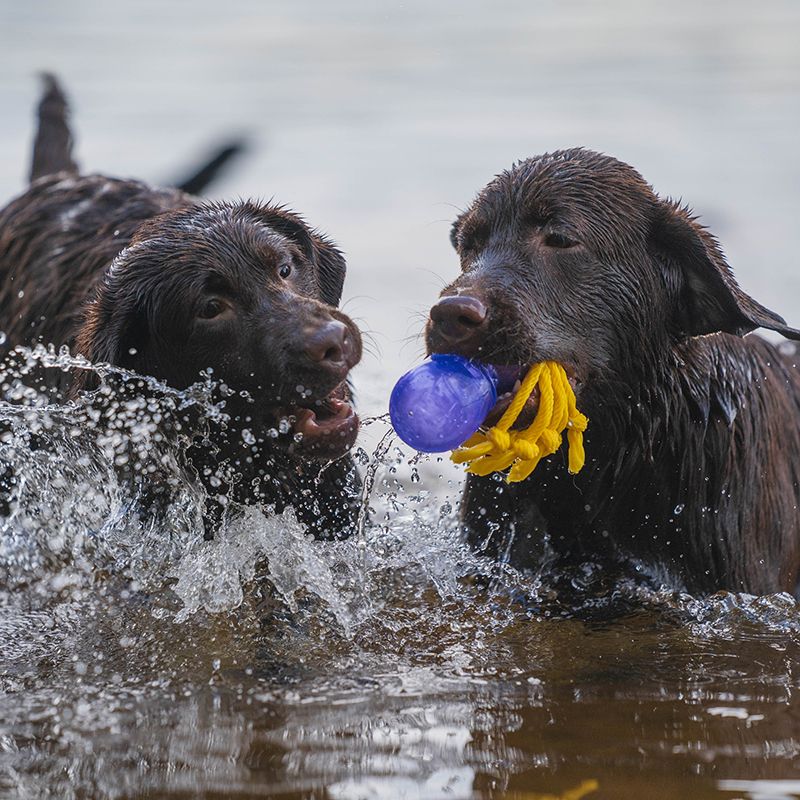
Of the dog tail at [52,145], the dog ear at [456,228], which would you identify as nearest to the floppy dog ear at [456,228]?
the dog ear at [456,228]

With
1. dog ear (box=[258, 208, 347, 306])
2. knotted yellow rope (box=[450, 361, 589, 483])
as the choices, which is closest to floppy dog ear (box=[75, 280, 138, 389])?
dog ear (box=[258, 208, 347, 306])

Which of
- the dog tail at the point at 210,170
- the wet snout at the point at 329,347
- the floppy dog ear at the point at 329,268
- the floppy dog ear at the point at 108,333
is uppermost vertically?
the dog tail at the point at 210,170

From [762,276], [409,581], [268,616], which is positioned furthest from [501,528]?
[762,276]

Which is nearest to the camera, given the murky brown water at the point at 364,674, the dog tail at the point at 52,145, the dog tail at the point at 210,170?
the murky brown water at the point at 364,674

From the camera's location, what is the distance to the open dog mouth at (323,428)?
4531mm

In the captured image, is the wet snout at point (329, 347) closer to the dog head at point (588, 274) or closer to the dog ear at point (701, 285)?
the dog head at point (588, 274)

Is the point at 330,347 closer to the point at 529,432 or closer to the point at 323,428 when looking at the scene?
the point at 323,428

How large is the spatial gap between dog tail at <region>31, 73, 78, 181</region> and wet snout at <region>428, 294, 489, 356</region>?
12.6 ft

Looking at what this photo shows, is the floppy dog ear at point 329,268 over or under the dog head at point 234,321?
over

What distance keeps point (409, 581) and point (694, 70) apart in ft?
35.1

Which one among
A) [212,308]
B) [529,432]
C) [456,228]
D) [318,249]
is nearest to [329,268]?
[318,249]

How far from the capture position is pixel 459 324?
164 inches

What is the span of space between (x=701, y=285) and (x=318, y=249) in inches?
61.7

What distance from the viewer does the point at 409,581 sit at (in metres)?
5.02
